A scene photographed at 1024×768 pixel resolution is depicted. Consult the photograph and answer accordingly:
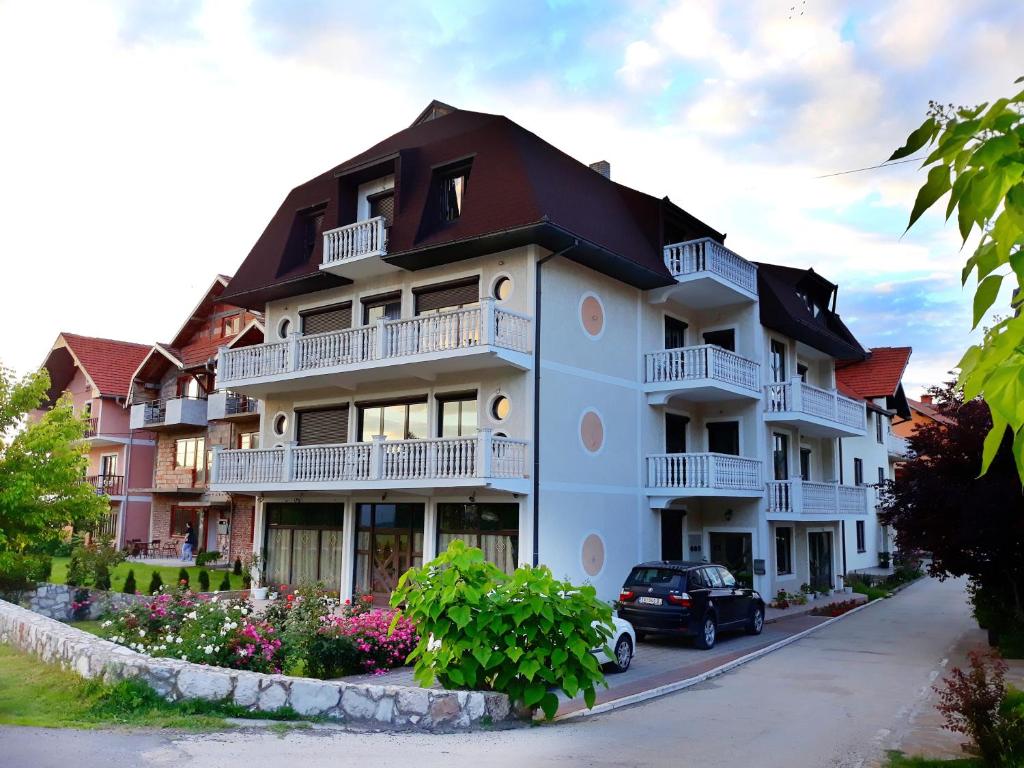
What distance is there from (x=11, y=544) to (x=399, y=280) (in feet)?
36.3

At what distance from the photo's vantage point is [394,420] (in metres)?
21.7

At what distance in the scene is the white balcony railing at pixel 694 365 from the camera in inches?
848

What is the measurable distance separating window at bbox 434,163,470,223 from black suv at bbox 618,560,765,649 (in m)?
9.76

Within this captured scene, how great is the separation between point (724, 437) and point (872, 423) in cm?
1978

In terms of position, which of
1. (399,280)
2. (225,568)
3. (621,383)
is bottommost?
(225,568)

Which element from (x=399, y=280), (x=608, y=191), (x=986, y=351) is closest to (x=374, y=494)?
(x=399, y=280)

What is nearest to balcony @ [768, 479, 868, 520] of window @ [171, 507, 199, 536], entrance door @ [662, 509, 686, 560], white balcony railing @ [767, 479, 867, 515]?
white balcony railing @ [767, 479, 867, 515]

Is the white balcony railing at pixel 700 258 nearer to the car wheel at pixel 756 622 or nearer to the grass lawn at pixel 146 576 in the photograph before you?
the car wheel at pixel 756 622

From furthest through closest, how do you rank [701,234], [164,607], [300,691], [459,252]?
[701,234] → [459,252] → [164,607] → [300,691]

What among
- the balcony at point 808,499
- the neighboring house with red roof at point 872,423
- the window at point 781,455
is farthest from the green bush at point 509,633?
the neighboring house with red roof at point 872,423

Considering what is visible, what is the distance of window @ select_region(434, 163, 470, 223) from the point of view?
67.6 ft

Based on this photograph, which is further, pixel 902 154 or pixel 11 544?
pixel 11 544

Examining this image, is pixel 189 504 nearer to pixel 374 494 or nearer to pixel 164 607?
pixel 374 494

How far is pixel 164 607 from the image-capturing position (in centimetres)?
1294
